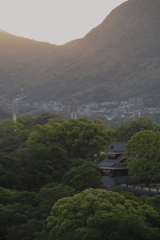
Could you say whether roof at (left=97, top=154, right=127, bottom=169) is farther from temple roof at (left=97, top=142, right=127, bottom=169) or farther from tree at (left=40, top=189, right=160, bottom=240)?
tree at (left=40, top=189, right=160, bottom=240)

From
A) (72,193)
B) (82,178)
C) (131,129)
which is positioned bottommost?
(82,178)

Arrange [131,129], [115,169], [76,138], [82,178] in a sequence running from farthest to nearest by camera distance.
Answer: [131,129], [76,138], [115,169], [82,178]

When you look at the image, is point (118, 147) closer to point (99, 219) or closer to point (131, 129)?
point (131, 129)

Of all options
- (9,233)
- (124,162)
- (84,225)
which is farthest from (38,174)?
(84,225)

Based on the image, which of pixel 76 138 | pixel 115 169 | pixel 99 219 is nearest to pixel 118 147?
pixel 115 169

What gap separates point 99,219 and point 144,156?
27026 mm

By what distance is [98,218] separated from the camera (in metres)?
37.0

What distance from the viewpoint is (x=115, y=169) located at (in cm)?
6644

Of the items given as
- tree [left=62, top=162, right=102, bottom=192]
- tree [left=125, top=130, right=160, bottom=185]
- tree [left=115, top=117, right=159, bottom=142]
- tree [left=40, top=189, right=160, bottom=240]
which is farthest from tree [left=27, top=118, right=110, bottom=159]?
tree [left=40, top=189, right=160, bottom=240]

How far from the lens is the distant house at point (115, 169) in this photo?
65312 mm

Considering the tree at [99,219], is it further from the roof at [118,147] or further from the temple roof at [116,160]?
the roof at [118,147]

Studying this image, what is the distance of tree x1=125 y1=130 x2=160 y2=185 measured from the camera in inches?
2400

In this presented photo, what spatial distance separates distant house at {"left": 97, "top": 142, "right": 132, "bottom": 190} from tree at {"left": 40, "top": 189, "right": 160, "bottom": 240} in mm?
22946

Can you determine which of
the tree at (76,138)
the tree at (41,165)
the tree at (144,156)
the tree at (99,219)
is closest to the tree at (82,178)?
the tree at (41,165)
